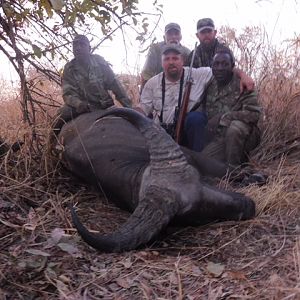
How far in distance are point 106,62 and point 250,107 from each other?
1.50 meters

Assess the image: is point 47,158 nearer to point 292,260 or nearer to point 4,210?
point 4,210

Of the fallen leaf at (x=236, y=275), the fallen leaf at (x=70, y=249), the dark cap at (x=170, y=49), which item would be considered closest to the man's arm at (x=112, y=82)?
the dark cap at (x=170, y=49)

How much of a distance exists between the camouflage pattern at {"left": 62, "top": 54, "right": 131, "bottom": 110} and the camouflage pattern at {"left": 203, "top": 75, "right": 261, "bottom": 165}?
90 centimetres

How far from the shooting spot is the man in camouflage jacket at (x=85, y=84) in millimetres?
4750

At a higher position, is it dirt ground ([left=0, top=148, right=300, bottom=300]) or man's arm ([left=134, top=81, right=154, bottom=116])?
man's arm ([left=134, top=81, right=154, bottom=116])

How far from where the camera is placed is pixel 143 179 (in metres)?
3.30

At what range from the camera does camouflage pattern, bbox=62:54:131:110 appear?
4895 mm

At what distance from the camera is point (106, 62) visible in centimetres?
514

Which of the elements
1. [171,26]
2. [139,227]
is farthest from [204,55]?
[139,227]

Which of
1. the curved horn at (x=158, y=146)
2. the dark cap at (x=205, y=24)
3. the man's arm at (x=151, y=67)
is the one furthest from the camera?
the man's arm at (x=151, y=67)

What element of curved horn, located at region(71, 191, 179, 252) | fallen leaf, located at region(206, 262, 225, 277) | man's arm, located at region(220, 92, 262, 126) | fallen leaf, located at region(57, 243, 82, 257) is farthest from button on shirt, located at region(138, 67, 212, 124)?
fallen leaf, located at region(206, 262, 225, 277)

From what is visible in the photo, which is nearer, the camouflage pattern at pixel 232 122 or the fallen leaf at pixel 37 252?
the fallen leaf at pixel 37 252

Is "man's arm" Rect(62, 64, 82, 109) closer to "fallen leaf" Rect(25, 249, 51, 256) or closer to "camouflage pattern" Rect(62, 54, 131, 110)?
"camouflage pattern" Rect(62, 54, 131, 110)

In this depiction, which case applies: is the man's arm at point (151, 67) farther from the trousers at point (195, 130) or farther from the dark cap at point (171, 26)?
the trousers at point (195, 130)
